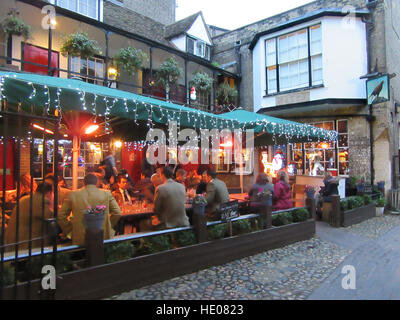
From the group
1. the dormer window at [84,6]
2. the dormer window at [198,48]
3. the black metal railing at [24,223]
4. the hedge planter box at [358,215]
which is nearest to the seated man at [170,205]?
the black metal railing at [24,223]

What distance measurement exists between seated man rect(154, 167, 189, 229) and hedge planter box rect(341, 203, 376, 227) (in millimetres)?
5508

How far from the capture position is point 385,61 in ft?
33.9

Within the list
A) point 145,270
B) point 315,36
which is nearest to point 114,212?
point 145,270

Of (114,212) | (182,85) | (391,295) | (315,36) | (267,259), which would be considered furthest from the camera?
(182,85)

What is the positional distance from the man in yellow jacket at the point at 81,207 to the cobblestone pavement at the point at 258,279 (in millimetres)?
945

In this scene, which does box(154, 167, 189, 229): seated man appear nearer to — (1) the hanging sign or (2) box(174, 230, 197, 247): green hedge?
(2) box(174, 230, 197, 247): green hedge

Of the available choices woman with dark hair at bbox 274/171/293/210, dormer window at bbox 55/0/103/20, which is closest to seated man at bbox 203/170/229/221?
woman with dark hair at bbox 274/171/293/210

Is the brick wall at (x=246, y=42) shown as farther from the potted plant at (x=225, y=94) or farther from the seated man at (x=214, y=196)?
the seated man at (x=214, y=196)

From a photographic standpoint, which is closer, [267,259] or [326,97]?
[267,259]

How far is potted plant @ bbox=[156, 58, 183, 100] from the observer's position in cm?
1086

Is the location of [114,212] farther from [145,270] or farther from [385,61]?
[385,61]

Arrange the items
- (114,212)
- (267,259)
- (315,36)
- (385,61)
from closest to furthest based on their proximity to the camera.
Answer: (114,212), (267,259), (385,61), (315,36)
